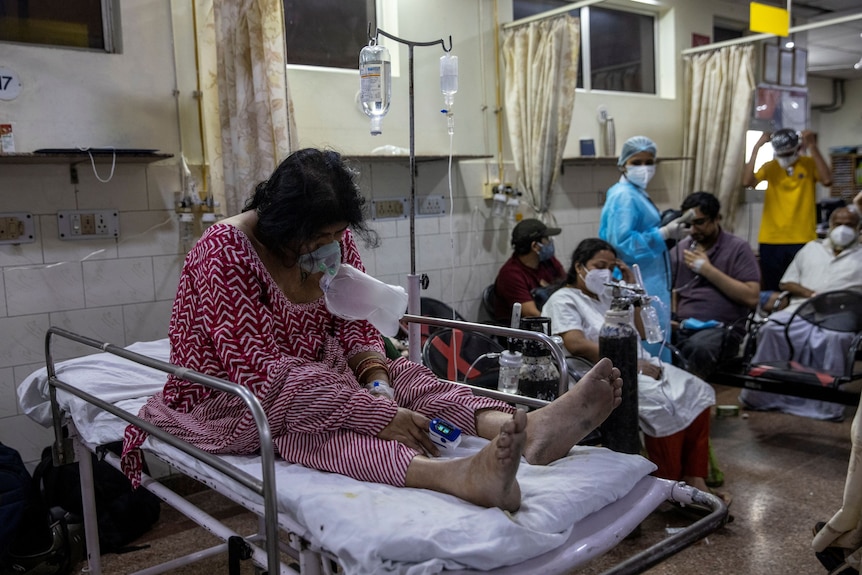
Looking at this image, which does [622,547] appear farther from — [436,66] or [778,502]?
[436,66]

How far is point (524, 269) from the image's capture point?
13.9 feet

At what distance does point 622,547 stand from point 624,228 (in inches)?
67.4

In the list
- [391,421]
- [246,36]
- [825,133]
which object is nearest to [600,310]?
[391,421]

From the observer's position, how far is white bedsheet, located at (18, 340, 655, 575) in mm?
1228

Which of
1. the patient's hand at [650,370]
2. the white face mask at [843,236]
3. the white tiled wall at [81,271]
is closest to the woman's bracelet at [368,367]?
the patient's hand at [650,370]

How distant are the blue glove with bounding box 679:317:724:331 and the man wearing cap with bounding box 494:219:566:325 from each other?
2.58 ft

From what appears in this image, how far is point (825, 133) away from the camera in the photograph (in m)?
A: 10.0

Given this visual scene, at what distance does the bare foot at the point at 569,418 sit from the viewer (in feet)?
5.45

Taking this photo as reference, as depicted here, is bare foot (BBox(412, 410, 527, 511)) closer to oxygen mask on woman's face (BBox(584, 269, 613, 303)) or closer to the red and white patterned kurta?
the red and white patterned kurta

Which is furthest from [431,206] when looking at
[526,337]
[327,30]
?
[526,337]

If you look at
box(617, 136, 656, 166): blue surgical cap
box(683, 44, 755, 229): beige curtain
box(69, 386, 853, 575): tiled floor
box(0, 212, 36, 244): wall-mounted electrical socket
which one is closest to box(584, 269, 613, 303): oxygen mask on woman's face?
box(69, 386, 853, 575): tiled floor

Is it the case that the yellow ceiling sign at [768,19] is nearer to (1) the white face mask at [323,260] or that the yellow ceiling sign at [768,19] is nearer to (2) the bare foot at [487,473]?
(1) the white face mask at [323,260]

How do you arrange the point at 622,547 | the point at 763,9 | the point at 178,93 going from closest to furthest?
the point at 622,547 → the point at 178,93 → the point at 763,9

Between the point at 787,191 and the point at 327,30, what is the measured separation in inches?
138
